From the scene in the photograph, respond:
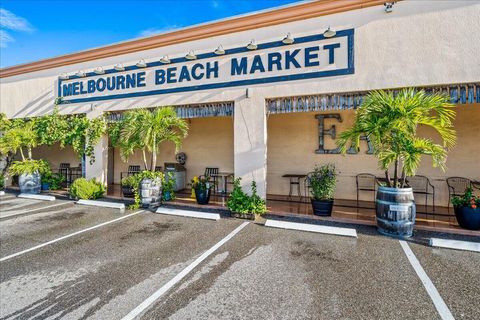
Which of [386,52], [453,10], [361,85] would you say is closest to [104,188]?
[361,85]

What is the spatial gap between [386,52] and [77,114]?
34.4 ft

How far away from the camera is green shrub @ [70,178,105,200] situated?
8.55 m

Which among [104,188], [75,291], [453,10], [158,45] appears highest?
[158,45]

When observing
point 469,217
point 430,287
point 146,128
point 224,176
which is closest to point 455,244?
point 469,217

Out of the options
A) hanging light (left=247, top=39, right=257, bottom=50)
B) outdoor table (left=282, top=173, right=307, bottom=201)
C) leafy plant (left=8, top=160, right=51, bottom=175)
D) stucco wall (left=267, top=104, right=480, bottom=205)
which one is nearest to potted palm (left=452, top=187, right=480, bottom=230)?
stucco wall (left=267, top=104, right=480, bottom=205)

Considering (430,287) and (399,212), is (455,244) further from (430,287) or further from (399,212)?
(430,287)

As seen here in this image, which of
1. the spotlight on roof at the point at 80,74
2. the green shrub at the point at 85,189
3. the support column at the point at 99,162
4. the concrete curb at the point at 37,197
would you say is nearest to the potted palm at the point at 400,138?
the green shrub at the point at 85,189

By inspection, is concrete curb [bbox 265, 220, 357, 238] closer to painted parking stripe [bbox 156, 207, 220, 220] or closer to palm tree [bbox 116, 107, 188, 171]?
painted parking stripe [bbox 156, 207, 220, 220]

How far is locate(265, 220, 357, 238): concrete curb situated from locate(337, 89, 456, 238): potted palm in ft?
2.36

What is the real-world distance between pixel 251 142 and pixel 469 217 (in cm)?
506

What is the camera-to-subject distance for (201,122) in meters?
10.5

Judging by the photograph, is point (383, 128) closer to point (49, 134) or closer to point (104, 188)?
point (104, 188)

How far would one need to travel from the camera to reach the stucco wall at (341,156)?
7.01 metres

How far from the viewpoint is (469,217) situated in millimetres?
5262
